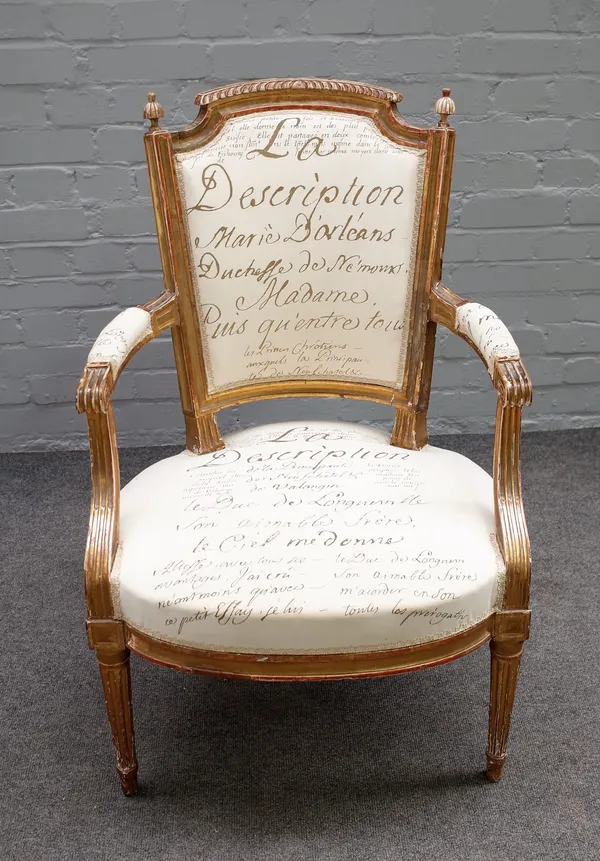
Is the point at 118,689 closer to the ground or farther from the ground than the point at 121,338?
closer to the ground

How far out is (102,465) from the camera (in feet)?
3.76

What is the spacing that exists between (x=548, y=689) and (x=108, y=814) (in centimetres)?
72

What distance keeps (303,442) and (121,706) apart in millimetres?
457

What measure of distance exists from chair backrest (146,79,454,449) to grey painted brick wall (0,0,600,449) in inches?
26.9

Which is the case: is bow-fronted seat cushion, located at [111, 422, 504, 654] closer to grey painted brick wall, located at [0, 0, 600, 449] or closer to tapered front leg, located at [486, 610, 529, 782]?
tapered front leg, located at [486, 610, 529, 782]

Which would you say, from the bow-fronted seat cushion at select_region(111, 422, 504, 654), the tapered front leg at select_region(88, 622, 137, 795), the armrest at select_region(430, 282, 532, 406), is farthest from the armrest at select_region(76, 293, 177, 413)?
the armrest at select_region(430, 282, 532, 406)

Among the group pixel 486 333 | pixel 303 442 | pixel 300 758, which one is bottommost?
pixel 300 758

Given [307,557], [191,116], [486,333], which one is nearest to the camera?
[307,557]

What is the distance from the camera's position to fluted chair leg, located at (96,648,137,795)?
115cm

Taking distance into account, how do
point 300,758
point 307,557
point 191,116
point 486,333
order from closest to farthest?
point 307,557 → point 486,333 → point 300,758 → point 191,116

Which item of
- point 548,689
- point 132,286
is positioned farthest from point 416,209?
point 132,286

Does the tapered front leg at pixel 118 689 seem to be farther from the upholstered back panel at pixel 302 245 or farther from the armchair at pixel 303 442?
the upholstered back panel at pixel 302 245

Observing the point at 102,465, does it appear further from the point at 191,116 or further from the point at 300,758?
the point at 191,116

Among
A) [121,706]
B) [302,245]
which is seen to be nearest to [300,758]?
[121,706]
